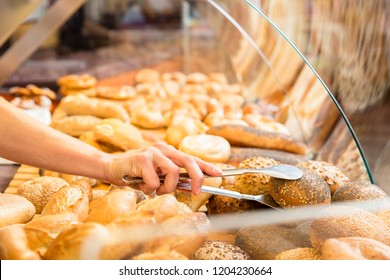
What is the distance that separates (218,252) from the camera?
Result: 1088 mm

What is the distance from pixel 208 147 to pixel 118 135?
0.36 m

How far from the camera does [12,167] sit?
6.80 ft

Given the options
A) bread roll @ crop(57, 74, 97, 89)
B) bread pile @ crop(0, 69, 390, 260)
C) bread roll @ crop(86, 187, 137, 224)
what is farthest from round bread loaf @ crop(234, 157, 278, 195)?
bread roll @ crop(57, 74, 97, 89)

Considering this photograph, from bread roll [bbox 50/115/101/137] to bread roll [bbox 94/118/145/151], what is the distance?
9.3 inches

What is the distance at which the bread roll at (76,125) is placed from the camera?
237cm

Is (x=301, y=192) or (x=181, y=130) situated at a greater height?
(x=301, y=192)

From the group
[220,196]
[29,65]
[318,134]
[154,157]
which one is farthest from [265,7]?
[29,65]

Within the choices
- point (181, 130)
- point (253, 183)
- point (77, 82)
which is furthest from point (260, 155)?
point (77, 82)

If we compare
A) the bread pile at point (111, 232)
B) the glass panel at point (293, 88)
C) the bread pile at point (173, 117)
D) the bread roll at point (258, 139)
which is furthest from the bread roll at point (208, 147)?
the bread pile at point (111, 232)

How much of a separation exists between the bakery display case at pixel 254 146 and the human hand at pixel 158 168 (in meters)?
0.04

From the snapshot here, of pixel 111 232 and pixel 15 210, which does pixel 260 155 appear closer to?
pixel 15 210

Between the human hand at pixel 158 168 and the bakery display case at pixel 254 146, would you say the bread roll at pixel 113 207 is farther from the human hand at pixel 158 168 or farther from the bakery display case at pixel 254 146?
the human hand at pixel 158 168
